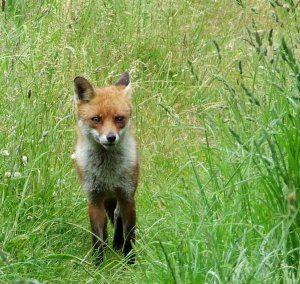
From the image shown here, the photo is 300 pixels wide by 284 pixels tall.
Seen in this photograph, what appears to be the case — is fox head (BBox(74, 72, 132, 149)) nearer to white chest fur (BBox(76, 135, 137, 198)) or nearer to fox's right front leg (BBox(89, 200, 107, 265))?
white chest fur (BBox(76, 135, 137, 198))

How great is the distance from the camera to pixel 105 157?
21.2 ft

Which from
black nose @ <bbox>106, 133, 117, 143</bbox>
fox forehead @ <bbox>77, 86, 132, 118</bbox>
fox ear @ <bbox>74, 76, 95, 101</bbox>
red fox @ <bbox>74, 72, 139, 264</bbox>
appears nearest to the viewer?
black nose @ <bbox>106, 133, 117, 143</bbox>

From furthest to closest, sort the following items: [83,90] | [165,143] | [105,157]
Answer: [165,143]
[83,90]
[105,157]

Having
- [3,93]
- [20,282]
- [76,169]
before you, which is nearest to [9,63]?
[3,93]

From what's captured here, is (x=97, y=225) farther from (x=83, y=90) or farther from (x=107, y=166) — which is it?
(x=83, y=90)

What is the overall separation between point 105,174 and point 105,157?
125 millimetres

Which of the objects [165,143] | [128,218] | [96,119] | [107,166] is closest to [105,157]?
[107,166]

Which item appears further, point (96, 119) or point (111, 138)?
point (96, 119)

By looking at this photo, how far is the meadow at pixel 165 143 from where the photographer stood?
464 centimetres

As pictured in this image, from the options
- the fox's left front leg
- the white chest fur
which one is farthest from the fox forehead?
the fox's left front leg

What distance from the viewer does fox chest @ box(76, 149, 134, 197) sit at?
6375 millimetres

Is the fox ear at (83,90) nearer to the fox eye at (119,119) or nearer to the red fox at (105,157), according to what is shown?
the red fox at (105,157)

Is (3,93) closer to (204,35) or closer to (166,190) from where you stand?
(166,190)

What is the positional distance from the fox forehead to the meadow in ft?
0.96
